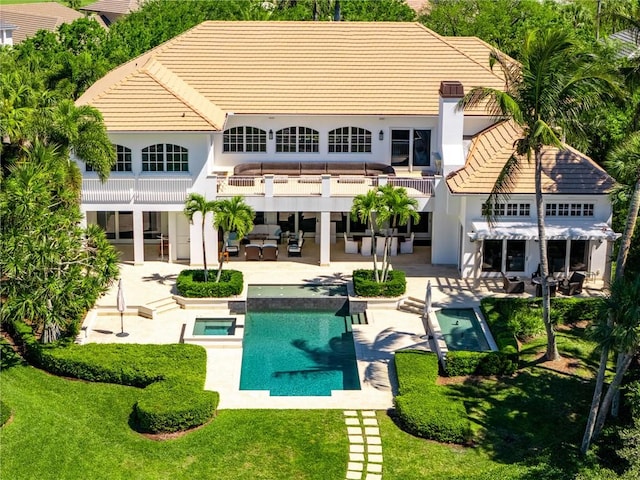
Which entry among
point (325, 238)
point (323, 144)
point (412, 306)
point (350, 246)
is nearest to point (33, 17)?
point (323, 144)

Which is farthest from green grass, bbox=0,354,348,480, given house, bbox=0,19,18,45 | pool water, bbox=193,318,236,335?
house, bbox=0,19,18,45

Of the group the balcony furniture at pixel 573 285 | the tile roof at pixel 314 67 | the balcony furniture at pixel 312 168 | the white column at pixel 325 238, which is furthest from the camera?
the tile roof at pixel 314 67

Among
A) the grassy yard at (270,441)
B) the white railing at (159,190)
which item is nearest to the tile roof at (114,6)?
the white railing at (159,190)

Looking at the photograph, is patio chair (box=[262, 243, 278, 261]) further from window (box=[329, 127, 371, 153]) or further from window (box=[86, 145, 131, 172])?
window (box=[86, 145, 131, 172])

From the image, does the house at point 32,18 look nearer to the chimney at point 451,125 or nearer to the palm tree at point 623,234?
the chimney at point 451,125

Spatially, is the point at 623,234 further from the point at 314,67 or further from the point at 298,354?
the point at 314,67

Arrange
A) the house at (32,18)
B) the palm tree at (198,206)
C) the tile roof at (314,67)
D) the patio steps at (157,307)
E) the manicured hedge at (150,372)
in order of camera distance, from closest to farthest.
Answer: the manicured hedge at (150,372)
the patio steps at (157,307)
the palm tree at (198,206)
the tile roof at (314,67)
the house at (32,18)

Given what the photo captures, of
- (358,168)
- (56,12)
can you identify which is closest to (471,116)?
(358,168)
